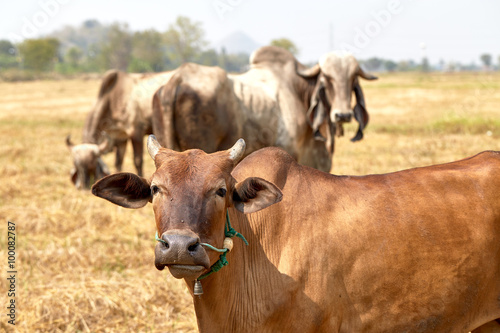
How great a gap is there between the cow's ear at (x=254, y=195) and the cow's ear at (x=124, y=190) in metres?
0.52

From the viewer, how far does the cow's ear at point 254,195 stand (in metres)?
2.91

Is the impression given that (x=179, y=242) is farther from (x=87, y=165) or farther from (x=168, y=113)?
(x=87, y=165)

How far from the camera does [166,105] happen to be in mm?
6676

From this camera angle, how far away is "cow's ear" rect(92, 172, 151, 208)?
2998 mm

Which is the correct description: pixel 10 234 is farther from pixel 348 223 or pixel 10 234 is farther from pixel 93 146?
pixel 348 223

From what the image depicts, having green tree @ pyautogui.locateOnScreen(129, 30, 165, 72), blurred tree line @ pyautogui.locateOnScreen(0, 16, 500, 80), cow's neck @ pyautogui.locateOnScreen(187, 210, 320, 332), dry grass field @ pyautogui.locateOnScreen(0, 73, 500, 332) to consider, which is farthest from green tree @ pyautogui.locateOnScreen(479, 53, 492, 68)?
cow's neck @ pyautogui.locateOnScreen(187, 210, 320, 332)

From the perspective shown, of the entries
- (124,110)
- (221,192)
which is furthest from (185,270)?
(124,110)

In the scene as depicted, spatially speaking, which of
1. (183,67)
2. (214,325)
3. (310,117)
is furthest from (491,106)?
(214,325)

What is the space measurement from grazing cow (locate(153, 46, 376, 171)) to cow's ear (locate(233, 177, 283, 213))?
3.78 m

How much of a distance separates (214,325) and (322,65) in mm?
5183

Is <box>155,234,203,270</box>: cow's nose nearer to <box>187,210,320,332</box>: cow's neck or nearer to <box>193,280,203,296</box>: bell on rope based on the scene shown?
<box>193,280,203,296</box>: bell on rope

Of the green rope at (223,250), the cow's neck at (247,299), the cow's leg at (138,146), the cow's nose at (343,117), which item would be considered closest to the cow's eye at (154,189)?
the green rope at (223,250)

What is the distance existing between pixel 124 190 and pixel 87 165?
7.75 meters

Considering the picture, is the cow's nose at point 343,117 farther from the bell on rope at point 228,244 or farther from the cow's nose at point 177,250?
the cow's nose at point 177,250
